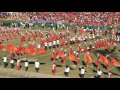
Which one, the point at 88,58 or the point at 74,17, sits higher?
the point at 74,17

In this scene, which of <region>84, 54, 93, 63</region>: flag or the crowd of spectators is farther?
the crowd of spectators

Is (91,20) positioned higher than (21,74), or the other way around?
(91,20)

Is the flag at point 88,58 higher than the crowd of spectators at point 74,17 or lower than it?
lower

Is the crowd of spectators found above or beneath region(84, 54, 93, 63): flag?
above

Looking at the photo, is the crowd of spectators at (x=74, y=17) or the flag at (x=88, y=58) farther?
the crowd of spectators at (x=74, y=17)

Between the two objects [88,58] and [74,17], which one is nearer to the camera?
[88,58]
